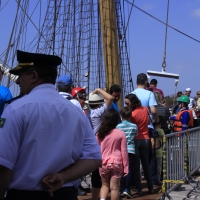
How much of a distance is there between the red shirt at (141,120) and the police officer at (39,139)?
15.4 ft

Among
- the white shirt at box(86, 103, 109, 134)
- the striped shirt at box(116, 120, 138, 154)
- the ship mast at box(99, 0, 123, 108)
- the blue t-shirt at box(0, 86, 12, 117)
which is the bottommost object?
the striped shirt at box(116, 120, 138, 154)

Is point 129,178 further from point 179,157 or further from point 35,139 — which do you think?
point 35,139

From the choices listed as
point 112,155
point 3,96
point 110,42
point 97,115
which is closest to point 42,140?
point 3,96

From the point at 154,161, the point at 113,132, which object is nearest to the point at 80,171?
the point at 113,132

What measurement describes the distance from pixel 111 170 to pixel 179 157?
1697mm

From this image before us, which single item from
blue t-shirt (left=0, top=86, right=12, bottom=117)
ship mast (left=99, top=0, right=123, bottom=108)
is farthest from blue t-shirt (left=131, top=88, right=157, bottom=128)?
blue t-shirt (left=0, top=86, right=12, bottom=117)

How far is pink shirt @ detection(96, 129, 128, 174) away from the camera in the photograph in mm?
6328

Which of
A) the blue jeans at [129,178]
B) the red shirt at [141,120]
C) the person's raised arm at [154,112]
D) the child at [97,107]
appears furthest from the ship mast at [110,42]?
the child at [97,107]

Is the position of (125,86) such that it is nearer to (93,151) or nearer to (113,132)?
(113,132)

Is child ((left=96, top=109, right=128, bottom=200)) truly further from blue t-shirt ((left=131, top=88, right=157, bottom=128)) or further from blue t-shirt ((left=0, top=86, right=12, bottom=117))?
blue t-shirt ((left=131, top=88, right=157, bottom=128))

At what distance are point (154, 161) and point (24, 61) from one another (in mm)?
5630

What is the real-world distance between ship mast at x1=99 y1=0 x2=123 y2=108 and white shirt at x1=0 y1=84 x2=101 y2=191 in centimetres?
794

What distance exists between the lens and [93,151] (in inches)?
115

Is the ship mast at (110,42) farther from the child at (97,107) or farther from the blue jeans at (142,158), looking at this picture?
the child at (97,107)
